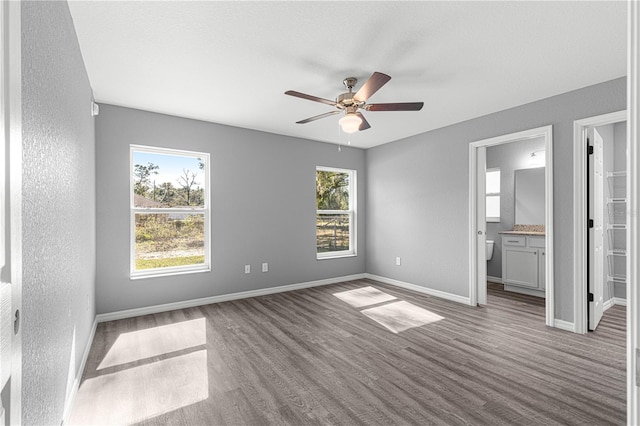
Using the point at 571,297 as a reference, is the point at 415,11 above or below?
above

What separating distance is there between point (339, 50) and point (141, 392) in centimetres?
293

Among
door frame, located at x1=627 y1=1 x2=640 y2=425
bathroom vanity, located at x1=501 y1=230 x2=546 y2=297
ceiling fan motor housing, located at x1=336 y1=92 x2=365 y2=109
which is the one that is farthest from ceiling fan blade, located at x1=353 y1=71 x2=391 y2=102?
bathroom vanity, located at x1=501 y1=230 x2=546 y2=297

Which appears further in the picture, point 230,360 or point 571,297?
point 571,297

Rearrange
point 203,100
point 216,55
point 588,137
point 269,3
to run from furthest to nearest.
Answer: point 203,100, point 588,137, point 216,55, point 269,3

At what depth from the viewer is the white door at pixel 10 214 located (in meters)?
0.74

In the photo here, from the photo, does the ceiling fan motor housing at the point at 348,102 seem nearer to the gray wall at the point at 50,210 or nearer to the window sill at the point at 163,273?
the gray wall at the point at 50,210

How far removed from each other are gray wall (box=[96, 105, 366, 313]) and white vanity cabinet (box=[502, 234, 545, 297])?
2388 mm

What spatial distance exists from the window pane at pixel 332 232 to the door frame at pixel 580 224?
3.43m

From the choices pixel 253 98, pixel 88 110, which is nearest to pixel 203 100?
pixel 253 98

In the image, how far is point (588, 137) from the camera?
327cm

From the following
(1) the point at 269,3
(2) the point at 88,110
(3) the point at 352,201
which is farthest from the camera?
(3) the point at 352,201

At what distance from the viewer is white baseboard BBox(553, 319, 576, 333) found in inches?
130

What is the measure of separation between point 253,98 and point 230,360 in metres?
2.64

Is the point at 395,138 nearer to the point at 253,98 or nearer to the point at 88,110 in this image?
the point at 253,98
